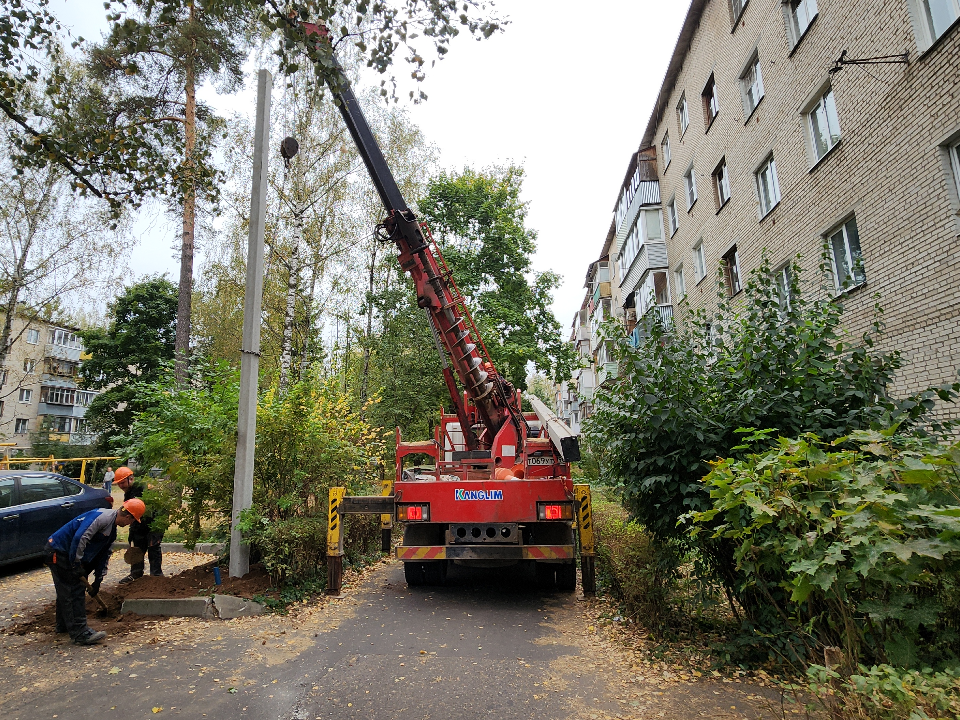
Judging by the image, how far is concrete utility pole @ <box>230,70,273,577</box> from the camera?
659 centimetres

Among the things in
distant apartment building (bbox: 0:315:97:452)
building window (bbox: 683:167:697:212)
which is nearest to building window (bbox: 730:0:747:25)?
building window (bbox: 683:167:697:212)

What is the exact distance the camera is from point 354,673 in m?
4.48

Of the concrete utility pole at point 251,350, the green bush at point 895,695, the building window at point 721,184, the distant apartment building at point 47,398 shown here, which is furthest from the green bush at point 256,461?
the distant apartment building at point 47,398

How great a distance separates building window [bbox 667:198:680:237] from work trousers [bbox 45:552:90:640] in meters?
19.5

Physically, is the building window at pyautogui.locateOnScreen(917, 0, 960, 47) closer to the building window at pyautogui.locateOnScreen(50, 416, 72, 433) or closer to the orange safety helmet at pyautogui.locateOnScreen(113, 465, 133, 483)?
the orange safety helmet at pyautogui.locateOnScreen(113, 465, 133, 483)

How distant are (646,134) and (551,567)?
20090 mm

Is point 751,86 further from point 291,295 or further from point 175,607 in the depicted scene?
point 175,607

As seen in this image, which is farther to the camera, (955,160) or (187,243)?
(187,243)

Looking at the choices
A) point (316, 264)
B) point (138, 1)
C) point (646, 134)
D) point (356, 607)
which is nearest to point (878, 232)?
point (356, 607)

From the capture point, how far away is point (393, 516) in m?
6.94

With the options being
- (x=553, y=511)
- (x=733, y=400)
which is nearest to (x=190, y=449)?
(x=553, y=511)

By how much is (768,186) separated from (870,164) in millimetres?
4151

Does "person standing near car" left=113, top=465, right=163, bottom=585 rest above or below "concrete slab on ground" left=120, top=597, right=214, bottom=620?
above

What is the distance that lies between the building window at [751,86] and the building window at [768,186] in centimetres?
152
